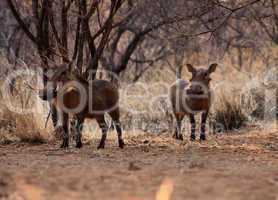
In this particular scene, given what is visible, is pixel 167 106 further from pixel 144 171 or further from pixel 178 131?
pixel 144 171

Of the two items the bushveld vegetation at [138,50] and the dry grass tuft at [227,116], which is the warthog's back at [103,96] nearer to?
the bushveld vegetation at [138,50]

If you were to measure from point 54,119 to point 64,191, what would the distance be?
5.23 m

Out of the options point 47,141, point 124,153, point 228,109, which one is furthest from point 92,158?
point 228,109

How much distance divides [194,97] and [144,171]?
4493 millimetres

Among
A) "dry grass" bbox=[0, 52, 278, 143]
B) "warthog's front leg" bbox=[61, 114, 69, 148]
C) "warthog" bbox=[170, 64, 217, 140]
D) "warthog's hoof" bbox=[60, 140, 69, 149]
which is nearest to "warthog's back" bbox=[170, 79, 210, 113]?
"warthog" bbox=[170, 64, 217, 140]

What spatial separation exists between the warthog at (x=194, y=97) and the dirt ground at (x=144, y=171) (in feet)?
2.60

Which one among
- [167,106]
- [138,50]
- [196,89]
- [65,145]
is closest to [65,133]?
[65,145]

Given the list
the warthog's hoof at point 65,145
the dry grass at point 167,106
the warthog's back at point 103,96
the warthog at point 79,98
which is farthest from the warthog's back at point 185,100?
the warthog's hoof at point 65,145

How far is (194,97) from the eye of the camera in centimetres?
988

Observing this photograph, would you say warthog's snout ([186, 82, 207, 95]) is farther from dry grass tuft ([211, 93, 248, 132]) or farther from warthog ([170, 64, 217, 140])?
dry grass tuft ([211, 93, 248, 132])

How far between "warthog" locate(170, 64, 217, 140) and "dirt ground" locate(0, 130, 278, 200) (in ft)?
2.60

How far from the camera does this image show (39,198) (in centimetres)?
408

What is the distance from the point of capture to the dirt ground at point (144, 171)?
14.2ft

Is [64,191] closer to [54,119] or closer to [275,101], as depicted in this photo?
[54,119]
